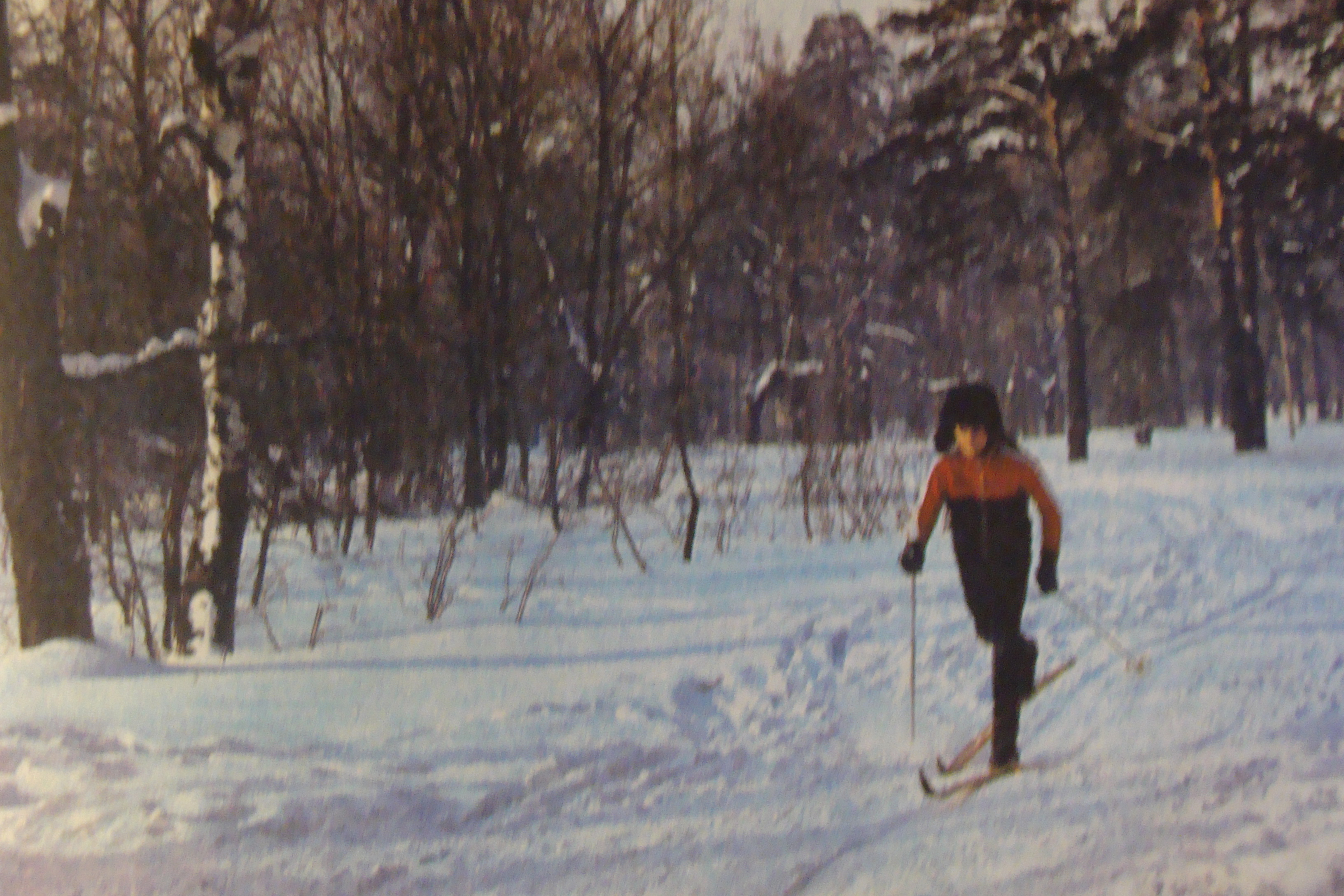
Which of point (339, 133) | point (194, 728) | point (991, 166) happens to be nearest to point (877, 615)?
point (194, 728)

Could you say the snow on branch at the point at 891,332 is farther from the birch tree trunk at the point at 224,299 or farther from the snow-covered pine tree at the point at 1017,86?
the birch tree trunk at the point at 224,299

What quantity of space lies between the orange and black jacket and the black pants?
1.7 inches

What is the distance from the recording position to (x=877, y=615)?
29.9 ft

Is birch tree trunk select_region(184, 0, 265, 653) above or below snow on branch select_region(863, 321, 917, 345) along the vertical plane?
below

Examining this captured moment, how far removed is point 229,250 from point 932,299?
2462cm

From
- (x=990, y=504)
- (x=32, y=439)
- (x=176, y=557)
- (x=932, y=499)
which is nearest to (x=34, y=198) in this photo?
(x=32, y=439)

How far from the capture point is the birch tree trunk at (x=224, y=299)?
7.93 m

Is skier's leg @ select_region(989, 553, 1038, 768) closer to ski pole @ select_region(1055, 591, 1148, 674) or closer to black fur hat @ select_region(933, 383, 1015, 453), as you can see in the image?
black fur hat @ select_region(933, 383, 1015, 453)

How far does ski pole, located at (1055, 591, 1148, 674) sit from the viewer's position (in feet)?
24.4

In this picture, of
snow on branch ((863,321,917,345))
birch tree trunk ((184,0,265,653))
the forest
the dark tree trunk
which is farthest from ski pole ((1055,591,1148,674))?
snow on branch ((863,321,917,345))

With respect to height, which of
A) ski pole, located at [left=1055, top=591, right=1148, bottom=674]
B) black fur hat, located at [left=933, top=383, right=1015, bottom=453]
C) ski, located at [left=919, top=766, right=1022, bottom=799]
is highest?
black fur hat, located at [left=933, top=383, right=1015, bottom=453]

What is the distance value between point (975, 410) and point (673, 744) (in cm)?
228

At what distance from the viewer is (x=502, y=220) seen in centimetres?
1335

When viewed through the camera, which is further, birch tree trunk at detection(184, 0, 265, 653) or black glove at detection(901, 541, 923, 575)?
birch tree trunk at detection(184, 0, 265, 653)
